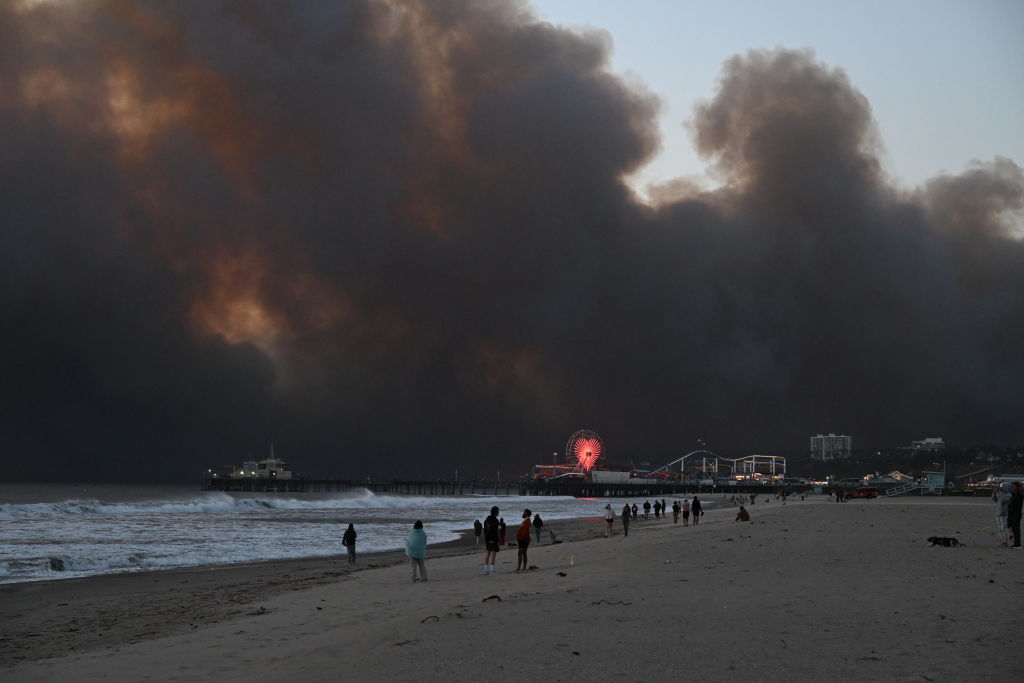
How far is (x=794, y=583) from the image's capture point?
1371 centimetres

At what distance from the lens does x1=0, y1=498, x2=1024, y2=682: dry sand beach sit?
837cm

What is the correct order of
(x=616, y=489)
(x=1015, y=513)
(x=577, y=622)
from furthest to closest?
1. (x=616, y=489)
2. (x=1015, y=513)
3. (x=577, y=622)

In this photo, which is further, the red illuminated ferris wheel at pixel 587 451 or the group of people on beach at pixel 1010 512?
the red illuminated ferris wheel at pixel 587 451

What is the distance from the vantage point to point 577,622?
35.4ft

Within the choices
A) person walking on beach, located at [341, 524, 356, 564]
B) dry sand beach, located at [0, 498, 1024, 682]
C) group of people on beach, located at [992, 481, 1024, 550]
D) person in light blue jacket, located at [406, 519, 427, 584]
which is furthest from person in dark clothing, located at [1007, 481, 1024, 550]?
person walking on beach, located at [341, 524, 356, 564]

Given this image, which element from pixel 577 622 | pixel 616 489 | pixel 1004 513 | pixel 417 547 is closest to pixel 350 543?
pixel 417 547

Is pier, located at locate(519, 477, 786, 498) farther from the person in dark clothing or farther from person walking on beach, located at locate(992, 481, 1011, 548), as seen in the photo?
the person in dark clothing

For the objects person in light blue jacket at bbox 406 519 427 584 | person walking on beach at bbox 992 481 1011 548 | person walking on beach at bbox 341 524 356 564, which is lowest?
person walking on beach at bbox 341 524 356 564

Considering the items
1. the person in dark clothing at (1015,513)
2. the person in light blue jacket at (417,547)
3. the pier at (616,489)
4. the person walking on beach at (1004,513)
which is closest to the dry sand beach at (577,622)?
the person in light blue jacket at (417,547)

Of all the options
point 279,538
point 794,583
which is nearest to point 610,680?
point 794,583

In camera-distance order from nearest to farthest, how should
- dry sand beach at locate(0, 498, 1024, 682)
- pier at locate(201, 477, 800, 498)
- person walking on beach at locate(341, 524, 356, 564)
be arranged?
dry sand beach at locate(0, 498, 1024, 682) → person walking on beach at locate(341, 524, 356, 564) → pier at locate(201, 477, 800, 498)

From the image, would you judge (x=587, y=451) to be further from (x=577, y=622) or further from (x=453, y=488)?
(x=577, y=622)

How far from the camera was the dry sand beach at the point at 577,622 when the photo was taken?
8.37 metres

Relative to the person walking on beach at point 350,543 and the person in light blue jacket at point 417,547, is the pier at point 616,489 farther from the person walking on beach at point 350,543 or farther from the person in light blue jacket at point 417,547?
the person in light blue jacket at point 417,547
